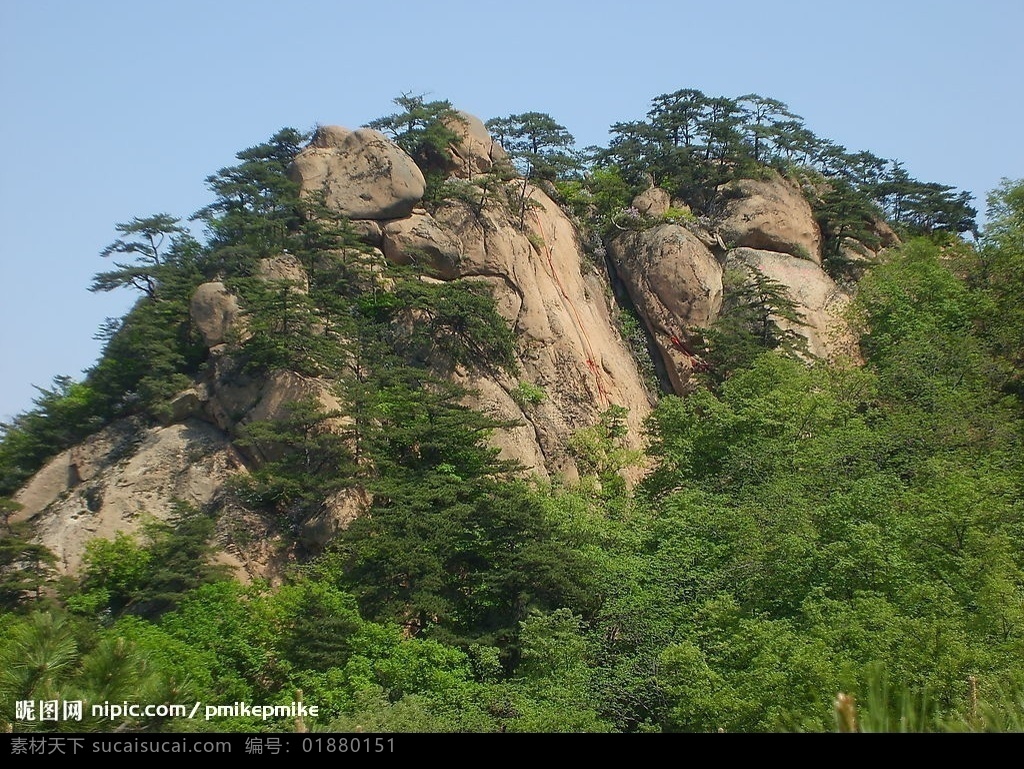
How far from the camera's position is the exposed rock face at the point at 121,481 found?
20.7m

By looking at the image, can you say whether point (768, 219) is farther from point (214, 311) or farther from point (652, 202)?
point (214, 311)

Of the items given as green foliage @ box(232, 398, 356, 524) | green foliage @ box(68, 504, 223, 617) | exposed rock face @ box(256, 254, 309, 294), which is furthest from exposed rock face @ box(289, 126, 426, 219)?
green foliage @ box(68, 504, 223, 617)

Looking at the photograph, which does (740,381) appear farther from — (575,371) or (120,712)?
(120,712)

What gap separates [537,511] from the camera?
18.7 m

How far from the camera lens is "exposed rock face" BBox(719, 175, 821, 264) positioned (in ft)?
97.4

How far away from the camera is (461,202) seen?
26297 millimetres

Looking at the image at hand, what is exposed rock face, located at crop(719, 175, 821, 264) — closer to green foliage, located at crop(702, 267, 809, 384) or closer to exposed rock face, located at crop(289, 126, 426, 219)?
green foliage, located at crop(702, 267, 809, 384)

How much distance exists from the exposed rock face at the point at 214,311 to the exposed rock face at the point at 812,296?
13590mm

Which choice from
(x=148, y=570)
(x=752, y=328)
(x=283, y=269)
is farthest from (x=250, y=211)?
(x=752, y=328)

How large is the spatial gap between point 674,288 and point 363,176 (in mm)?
8627
